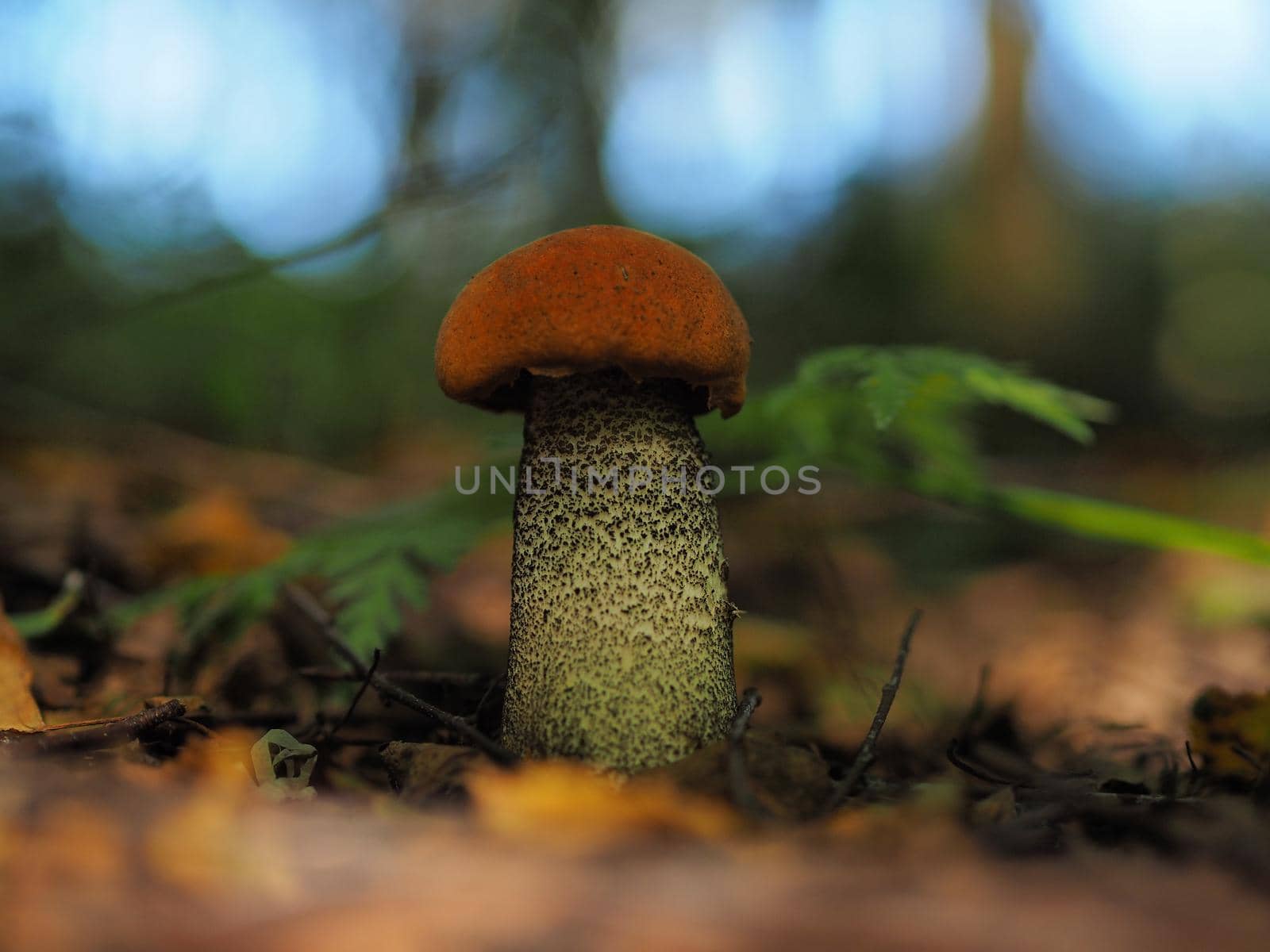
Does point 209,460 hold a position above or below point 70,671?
above

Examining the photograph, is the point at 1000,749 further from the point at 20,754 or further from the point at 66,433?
the point at 66,433

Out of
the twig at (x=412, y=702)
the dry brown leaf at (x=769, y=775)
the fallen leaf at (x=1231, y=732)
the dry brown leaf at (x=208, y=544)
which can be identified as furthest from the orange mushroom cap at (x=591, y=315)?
the dry brown leaf at (x=208, y=544)

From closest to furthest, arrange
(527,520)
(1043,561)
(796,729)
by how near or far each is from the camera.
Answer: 1. (527,520)
2. (796,729)
3. (1043,561)

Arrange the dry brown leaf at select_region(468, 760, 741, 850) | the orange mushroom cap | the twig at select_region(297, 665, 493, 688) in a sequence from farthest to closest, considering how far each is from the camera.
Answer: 1. the twig at select_region(297, 665, 493, 688)
2. the orange mushroom cap
3. the dry brown leaf at select_region(468, 760, 741, 850)

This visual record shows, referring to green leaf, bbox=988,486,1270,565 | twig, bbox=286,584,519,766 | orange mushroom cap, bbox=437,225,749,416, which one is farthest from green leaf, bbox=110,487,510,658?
green leaf, bbox=988,486,1270,565

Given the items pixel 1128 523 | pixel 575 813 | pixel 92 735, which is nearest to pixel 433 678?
pixel 92 735

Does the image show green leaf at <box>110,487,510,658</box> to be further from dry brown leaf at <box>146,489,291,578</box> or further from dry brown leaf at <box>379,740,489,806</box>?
dry brown leaf at <box>379,740,489,806</box>

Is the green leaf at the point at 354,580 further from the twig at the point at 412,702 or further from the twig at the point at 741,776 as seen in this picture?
the twig at the point at 741,776

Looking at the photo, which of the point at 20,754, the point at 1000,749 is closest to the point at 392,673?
the point at 20,754
